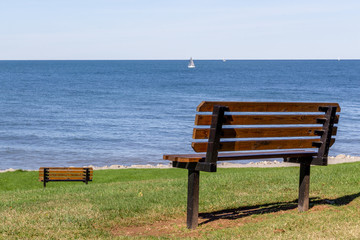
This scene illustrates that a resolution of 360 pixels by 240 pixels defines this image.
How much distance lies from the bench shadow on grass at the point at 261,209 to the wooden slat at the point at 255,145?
136cm

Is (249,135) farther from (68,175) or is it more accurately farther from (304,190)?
(68,175)

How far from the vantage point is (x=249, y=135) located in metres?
7.18

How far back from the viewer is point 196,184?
7.15 m

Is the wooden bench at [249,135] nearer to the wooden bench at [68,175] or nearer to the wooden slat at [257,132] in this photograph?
the wooden slat at [257,132]

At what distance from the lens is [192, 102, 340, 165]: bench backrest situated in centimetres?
676

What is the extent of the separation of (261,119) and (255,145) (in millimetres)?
411

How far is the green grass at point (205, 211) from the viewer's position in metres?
6.93

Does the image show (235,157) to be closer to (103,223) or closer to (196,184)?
(196,184)

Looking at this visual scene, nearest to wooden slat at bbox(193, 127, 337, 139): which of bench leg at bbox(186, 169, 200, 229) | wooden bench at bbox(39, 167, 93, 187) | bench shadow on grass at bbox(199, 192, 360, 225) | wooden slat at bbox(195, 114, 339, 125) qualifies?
wooden slat at bbox(195, 114, 339, 125)

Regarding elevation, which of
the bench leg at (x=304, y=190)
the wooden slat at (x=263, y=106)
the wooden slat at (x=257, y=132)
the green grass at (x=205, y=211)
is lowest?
the green grass at (x=205, y=211)

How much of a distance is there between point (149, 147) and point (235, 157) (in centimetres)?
3294

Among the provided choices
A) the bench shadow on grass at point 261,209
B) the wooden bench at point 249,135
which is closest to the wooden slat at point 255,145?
the wooden bench at point 249,135

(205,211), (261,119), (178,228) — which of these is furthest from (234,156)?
(205,211)

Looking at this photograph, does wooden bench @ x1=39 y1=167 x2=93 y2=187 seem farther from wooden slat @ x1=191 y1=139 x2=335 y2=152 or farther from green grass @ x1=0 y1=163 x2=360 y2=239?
wooden slat @ x1=191 y1=139 x2=335 y2=152
